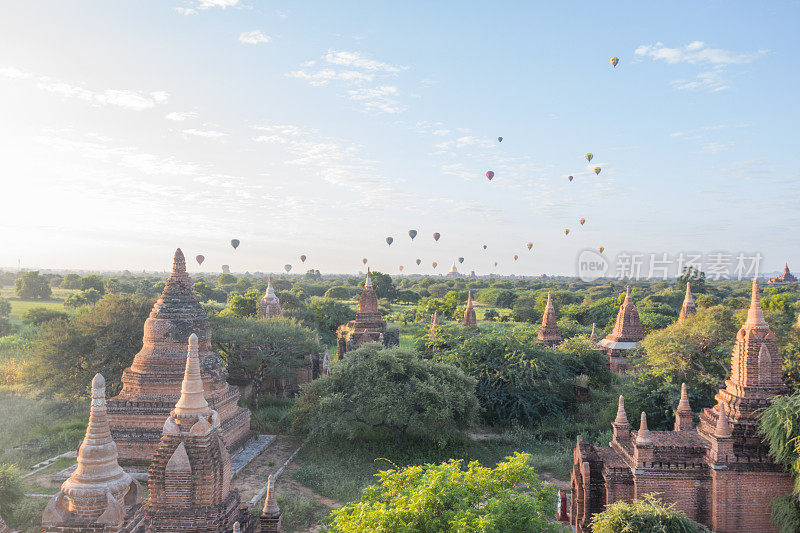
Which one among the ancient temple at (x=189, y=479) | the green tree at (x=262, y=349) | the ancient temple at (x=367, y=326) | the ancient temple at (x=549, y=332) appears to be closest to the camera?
the ancient temple at (x=189, y=479)

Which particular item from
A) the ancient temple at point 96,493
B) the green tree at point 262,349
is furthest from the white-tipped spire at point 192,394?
the green tree at point 262,349

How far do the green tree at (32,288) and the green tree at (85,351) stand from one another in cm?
7384

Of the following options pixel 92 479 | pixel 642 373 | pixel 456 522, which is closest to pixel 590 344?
pixel 642 373

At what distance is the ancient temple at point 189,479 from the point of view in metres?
10.1

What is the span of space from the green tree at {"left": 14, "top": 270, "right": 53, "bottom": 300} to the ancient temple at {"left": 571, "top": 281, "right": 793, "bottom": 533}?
102299 mm

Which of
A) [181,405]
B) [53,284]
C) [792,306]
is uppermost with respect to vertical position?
[792,306]

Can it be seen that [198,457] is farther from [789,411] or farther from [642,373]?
[642,373]

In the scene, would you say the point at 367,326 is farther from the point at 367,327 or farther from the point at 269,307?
the point at 269,307

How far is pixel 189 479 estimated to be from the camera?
10.1 meters

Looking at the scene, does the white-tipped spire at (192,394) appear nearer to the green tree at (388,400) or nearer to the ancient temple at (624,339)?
the green tree at (388,400)

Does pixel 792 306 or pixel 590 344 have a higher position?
pixel 792 306

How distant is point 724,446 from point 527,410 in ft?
46.4

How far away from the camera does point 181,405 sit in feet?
35.1

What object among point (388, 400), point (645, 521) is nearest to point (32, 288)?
point (388, 400)
